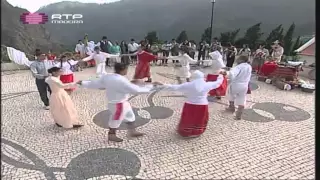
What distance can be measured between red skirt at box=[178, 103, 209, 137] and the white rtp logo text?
16.3m

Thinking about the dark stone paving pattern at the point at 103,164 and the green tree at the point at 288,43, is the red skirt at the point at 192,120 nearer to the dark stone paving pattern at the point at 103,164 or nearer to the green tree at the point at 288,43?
the dark stone paving pattern at the point at 103,164

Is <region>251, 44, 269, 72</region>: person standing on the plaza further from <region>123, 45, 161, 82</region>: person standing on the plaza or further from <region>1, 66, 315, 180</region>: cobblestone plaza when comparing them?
<region>123, 45, 161, 82</region>: person standing on the plaza

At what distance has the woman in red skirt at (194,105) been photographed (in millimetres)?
4684

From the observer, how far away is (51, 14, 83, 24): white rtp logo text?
1861 centimetres

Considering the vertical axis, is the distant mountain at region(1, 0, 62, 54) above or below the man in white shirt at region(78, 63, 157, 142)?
above

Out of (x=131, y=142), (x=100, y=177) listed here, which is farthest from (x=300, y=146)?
(x=100, y=177)

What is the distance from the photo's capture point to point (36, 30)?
19781 mm

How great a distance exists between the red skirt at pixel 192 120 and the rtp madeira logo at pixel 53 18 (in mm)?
15713

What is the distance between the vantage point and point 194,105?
480 cm

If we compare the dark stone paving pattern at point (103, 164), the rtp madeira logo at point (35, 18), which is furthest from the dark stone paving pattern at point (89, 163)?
the rtp madeira logo at point (35, 18)

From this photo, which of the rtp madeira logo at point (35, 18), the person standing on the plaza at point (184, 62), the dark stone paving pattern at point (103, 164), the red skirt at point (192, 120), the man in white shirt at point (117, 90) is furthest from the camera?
the rtp madeira logo at point (35, 18)

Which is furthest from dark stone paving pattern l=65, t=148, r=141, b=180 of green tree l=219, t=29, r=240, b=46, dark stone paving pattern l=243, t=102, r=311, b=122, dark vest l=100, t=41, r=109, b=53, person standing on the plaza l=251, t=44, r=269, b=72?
green tree l=219, t=29, r=240, b=46

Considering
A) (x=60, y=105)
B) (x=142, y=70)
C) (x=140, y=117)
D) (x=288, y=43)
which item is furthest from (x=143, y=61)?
(x=288, y=43)

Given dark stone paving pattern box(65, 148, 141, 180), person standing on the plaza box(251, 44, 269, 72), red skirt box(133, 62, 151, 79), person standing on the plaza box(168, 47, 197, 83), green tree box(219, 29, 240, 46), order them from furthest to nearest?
green tree box(219, 29, 240, 46)
person standing on the plaza box(251, 44, 269, 72)
red skirt box(133, 62, 151, 79)
person standing on the plaza box(168, 47, 197, 83)
dark stone paving pattern box(65, 148, 141, 180)
